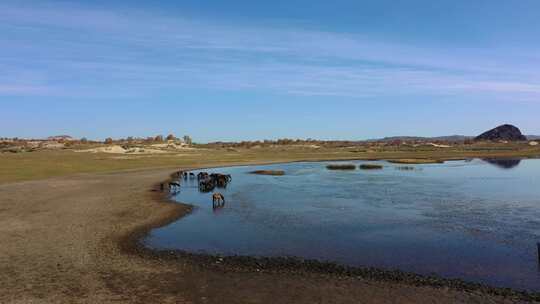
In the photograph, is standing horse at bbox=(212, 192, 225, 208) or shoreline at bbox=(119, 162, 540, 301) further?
standing horse at bbox=(212, 192, 225, 208)

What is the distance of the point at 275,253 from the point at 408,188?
21881 mm

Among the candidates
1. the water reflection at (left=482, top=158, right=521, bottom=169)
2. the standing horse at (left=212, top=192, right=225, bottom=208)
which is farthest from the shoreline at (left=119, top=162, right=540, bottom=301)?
the water reflection at (left=482, top=158, right=521, bottom=169)

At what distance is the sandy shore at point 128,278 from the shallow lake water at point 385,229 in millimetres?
1690

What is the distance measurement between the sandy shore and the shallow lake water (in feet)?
5.54

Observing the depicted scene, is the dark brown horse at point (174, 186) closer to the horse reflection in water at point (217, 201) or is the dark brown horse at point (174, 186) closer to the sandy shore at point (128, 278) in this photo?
the horse reflection in water at point (217, 201)

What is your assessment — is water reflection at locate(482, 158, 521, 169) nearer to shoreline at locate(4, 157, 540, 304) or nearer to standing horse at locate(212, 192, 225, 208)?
standing horse at locate(212, 192, 225, 208)

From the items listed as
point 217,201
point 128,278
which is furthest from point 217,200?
point 128,278

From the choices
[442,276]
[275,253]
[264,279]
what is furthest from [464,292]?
[275,253]

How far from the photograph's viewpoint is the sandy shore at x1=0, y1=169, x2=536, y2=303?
1065cm

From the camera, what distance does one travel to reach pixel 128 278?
12156 millimetres

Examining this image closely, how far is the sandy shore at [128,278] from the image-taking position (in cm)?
1065

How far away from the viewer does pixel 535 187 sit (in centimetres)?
3400

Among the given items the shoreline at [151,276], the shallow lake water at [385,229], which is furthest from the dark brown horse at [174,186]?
the shoreline at [151,276]

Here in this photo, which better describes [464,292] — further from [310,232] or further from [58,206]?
[58,206]
